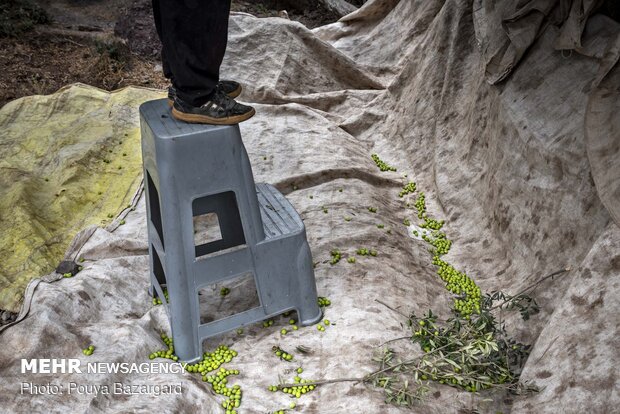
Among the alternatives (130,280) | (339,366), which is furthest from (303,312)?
(130,280)

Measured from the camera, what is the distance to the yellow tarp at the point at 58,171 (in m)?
3.21

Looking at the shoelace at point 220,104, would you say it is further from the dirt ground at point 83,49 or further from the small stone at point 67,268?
the dirt ground at point 83,49

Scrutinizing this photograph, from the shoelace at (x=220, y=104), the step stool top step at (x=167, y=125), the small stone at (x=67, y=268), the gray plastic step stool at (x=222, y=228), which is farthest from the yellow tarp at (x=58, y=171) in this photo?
the shoelace at (x=220, y=104)

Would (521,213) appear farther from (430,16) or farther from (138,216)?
(430,16)

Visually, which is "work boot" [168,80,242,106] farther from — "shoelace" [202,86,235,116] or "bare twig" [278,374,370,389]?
"bare twig" [278,374,370,389]

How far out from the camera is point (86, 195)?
3.73 m

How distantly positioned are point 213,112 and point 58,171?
224 centimetres

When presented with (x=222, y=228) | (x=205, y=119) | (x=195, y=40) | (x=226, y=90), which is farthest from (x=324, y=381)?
(x=195, y=40)

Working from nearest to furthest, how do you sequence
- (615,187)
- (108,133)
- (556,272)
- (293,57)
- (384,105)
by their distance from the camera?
(615,187) → (556,272) → (108,133) → (384,105) → (293,57)

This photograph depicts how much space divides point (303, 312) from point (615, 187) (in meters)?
1.44

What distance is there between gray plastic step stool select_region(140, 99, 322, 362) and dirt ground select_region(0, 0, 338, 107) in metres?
3.55

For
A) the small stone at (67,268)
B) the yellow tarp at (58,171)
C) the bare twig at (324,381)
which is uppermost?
the bare twig at (324,381)

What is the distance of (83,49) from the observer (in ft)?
20.8

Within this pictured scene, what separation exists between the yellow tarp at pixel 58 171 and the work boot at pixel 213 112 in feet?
5.03
